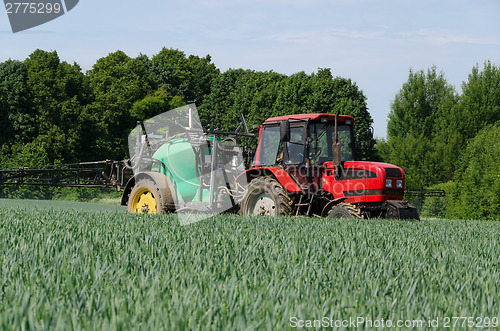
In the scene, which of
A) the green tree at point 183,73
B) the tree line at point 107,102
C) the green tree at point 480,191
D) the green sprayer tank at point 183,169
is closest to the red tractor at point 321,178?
the green sprayer tank at point 183,169

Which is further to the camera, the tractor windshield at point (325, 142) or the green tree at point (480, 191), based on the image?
the green tree at point (480, 191)

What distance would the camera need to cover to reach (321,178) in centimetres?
979

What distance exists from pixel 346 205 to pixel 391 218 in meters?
0.86

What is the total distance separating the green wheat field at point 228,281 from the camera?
255 cm

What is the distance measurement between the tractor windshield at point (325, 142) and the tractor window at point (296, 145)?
0.18 m

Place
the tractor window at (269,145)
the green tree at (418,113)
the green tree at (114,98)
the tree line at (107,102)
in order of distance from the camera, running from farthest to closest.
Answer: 1. the green tree at (114,98)
2. the green tree at (418,113)
3. the tree line at (107,102)
4. the tractor window at (269,145)

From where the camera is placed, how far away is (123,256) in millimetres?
4129

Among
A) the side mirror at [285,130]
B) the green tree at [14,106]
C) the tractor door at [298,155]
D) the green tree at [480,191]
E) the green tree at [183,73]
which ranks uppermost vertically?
the green tree at [183,73]

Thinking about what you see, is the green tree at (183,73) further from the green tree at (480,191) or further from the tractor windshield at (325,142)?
the tractor windshield at (325,142)

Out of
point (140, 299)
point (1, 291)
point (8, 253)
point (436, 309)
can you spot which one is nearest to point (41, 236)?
point (8, 253)

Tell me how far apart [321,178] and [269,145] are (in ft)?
4.44

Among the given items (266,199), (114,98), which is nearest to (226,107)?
(114,98)

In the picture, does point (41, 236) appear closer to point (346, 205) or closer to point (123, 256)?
point (123, 256)

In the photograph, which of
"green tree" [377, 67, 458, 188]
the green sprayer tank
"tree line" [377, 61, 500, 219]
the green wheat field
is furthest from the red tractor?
"green tree" [377, 67, 458, 188]
